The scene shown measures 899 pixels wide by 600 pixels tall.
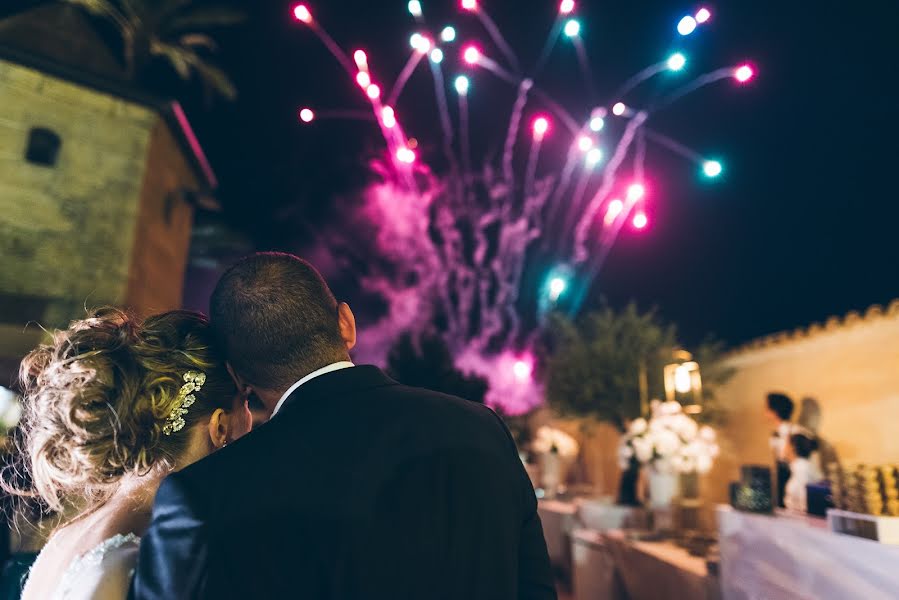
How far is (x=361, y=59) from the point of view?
8305 millimetres

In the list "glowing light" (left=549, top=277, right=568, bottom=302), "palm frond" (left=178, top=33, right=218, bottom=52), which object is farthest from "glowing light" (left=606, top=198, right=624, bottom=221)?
"palm frond" (left=178, top=33, right=218, bottom=52)

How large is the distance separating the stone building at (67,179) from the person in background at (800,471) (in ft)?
29.2

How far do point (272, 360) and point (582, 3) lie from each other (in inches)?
285

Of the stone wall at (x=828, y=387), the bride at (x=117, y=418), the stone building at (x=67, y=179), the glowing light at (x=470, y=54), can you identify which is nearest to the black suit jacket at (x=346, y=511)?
the bride at (x=117, y=418)

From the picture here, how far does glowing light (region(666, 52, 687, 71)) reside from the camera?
23.9 ft

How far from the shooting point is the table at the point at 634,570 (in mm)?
4078

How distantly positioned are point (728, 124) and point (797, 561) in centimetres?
851

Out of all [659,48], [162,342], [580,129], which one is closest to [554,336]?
[580,129]

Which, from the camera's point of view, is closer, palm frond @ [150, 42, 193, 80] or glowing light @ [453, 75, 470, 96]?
glowing light @ [453, 75, 470, 96]

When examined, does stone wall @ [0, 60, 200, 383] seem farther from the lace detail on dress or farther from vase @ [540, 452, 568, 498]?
the lace detail on dress

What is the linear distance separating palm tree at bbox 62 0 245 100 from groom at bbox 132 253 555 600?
462 inches

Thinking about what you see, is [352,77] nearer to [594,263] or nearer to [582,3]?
[582,3]

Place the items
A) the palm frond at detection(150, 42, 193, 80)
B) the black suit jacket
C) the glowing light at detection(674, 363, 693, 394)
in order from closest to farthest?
the black suit jacket, the glowing light at detection(674, 363, 693, 394), the palm frond at detection(150, 42, 193, 80)

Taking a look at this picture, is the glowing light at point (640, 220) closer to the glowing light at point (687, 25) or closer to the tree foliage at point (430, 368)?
the glowing light at point (687, 25)
